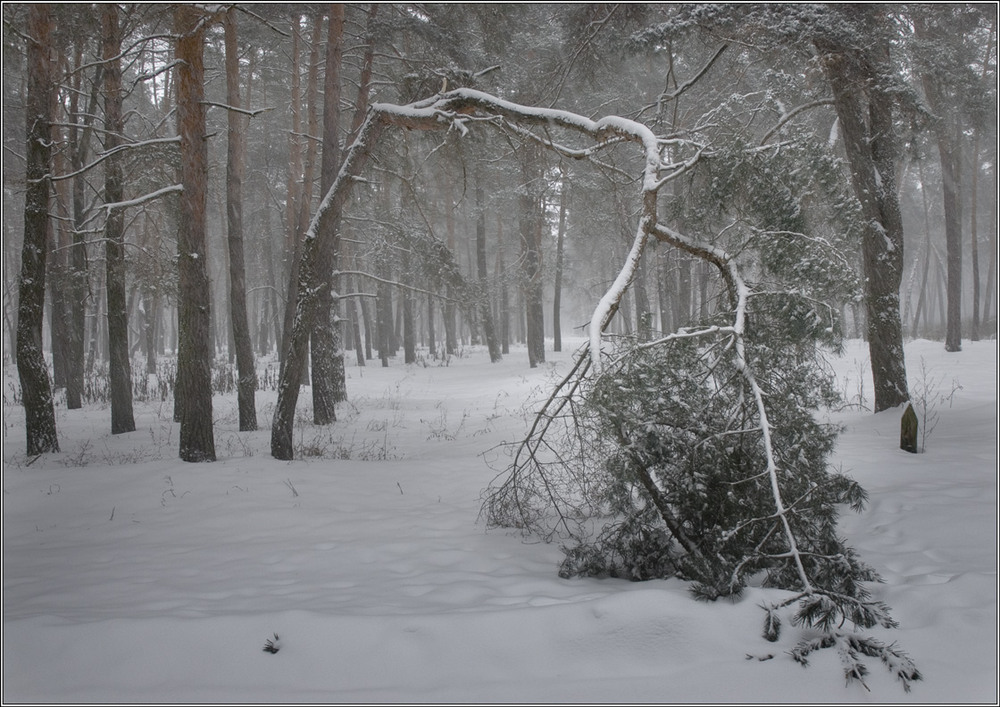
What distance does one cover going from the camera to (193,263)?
298 inches

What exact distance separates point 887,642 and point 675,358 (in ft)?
7.03

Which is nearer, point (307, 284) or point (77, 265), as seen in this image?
point (307, 284)

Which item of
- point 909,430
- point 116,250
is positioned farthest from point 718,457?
point 116,250

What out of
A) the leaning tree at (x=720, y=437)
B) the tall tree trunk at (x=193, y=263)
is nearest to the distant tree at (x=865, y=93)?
the leaning tree at (x=720, y=437)

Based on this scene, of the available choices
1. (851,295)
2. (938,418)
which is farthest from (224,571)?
(938,418)

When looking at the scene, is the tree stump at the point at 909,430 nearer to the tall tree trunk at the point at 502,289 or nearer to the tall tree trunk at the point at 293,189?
the tall tree trunk at the point at 293,189

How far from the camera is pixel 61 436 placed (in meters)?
9.72

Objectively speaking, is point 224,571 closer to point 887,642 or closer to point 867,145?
point 887,642

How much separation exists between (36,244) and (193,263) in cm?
288

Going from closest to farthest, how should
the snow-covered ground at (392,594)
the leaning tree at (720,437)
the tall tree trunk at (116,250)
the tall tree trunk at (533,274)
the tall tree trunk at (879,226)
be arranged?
the snow-covered ground at (392,594)
the leaning tree at (720,437)
the tall tree trunk at (879,226)
the tall tree trunk at (116,250)
the tall tree trunk at (533,274)

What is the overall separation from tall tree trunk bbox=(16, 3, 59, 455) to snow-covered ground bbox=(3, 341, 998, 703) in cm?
62

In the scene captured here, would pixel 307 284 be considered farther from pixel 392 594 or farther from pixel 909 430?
pixel 909 430

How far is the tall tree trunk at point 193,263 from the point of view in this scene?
291 inches

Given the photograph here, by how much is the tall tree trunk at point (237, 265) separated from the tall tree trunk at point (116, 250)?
63.4 inches
